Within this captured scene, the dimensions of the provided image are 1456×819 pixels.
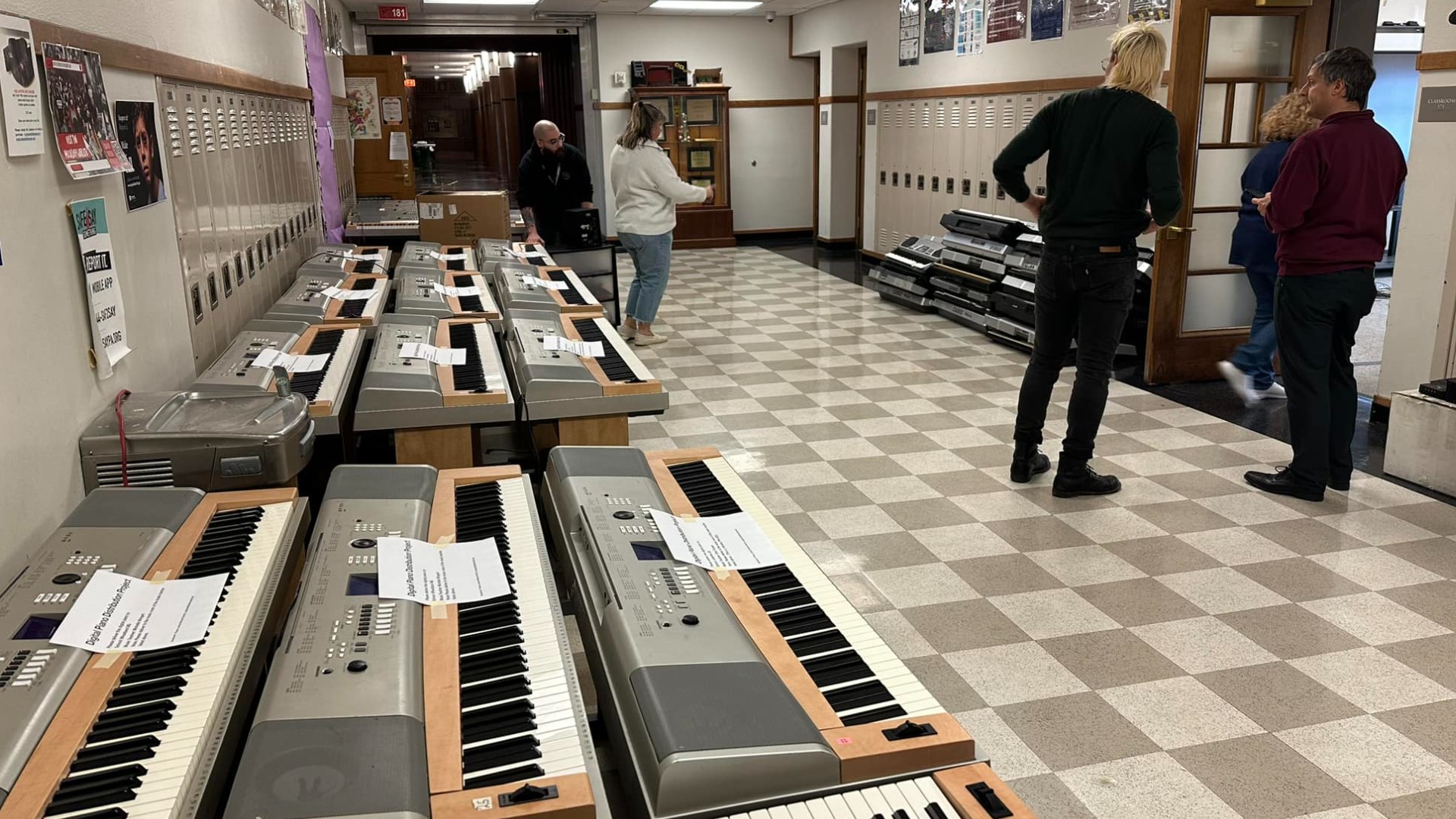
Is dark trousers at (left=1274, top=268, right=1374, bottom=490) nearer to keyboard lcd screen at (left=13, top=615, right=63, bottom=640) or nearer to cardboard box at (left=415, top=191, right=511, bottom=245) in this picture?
keyboard lcd screen at (left=13, top=615, right=63, bottom=640)

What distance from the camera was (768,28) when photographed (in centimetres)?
1284

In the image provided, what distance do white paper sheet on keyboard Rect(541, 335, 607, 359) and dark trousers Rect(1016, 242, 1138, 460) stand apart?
1.75m

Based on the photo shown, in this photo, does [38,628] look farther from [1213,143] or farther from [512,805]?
[1213,143]

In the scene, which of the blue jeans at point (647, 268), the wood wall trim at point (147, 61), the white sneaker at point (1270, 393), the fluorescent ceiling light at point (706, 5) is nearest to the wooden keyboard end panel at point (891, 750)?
the wood wall trim at point (147, 61)

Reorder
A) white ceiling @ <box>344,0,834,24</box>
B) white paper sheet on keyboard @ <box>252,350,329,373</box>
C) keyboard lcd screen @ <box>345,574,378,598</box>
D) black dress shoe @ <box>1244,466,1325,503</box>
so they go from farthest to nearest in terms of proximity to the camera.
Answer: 1. white ceiling @ <box>344,0,834,24</box>
2. black dress shoe @ <box>1244,466,1325,503</box>
3. white paper sheet on keyboard @ <box>252,350,329,373</box>
4. keyboard lcd screen @ <box>345,574,378,598</box>

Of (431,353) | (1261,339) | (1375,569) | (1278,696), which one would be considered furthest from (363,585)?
(1261,339)

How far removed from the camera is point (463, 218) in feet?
24.2

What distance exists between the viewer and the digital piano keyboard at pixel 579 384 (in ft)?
10.3

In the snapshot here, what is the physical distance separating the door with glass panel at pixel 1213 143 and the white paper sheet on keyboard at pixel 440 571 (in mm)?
4932

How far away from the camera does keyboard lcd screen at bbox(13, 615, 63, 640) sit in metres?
1.55

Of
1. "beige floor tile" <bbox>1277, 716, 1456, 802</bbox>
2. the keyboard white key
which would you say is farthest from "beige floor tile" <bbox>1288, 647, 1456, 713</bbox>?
the keyboard white key

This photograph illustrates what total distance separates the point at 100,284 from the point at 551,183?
19.0 feet

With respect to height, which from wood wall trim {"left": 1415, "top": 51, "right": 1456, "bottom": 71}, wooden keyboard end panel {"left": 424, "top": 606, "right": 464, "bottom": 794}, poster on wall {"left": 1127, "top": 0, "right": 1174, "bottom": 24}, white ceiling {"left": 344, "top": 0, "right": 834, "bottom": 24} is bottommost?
wooden keyboard end panel {"left": 424, "top": 606, "right": 464, "bottom": 794}

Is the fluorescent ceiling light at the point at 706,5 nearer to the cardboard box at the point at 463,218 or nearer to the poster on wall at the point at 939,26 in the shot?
the poster on wall at the point at 939,26
